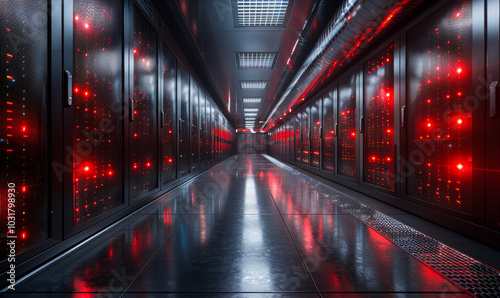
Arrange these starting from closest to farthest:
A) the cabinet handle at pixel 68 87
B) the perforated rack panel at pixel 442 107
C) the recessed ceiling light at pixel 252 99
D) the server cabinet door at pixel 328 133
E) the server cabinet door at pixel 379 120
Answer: the cabinet handle at pixel 68 87 < the perforated rack panel at pixel 442 107 < the server cabinet door at pixel 379 120 < the server cabinet door at pixel 328 133 < the recessed ceiling light at pixel 252 99

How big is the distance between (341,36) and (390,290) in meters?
2.93

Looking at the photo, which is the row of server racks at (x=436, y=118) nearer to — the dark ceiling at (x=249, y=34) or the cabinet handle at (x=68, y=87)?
the dark ceiling at (x=249, y=34)

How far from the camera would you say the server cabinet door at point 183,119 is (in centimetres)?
461

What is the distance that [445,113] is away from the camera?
88.2 inches

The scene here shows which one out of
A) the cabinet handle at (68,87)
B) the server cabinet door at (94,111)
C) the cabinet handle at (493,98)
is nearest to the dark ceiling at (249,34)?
the server cabinet door at (94,111)

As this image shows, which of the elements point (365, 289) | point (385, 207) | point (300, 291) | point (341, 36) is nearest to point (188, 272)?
point (300, 291)

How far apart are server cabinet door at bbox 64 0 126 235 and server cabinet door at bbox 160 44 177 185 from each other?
1152 mm

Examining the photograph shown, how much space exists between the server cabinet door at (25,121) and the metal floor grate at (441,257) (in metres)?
2.58

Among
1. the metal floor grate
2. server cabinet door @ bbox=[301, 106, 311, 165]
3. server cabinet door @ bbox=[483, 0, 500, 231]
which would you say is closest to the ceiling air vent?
server cabinet door @ bbox=[483, 0, 500, 231]

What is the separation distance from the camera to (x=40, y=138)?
149 centimetres

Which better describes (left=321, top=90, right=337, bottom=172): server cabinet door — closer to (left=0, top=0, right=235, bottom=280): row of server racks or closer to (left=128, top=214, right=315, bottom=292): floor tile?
(left=128, top=214, right=315, bottom=292): floor tile

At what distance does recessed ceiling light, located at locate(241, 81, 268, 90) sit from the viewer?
25.2ft

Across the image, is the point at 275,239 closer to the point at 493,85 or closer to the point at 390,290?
the point at 390,290

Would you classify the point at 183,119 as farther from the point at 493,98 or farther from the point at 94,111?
the point at 493,98
